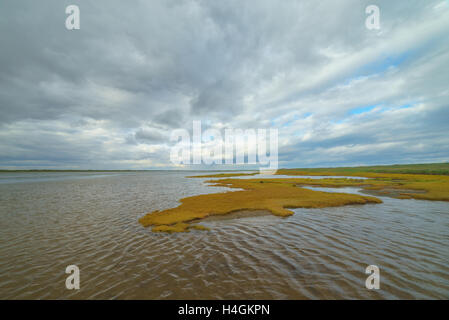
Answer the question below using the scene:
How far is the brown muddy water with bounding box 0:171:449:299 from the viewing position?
648 centimetres

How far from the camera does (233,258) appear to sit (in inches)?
353

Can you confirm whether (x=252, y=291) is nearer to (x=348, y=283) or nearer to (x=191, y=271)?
(x=191, y=271)

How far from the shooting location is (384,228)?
508 inches

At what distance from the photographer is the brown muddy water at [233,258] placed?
21.2 ft

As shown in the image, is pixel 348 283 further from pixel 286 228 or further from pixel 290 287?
pixel 286 228
